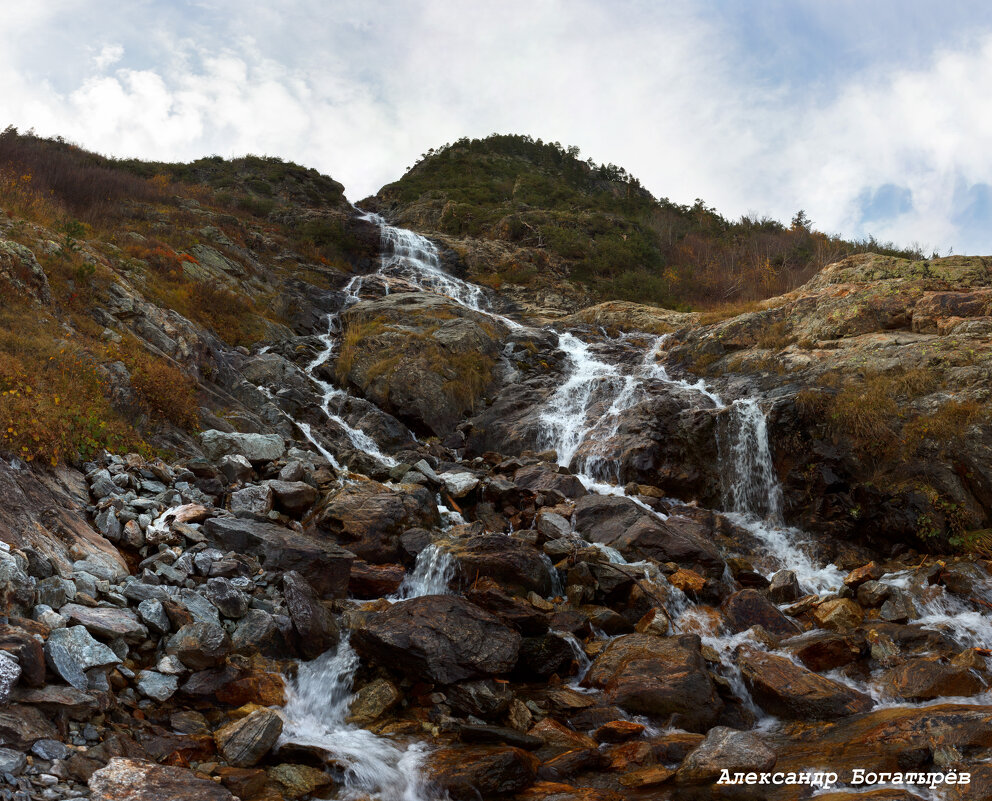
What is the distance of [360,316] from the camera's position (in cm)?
2206

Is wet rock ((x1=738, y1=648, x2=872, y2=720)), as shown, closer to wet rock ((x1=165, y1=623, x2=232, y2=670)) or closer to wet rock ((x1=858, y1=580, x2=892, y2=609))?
wet rock ((x1=858, y1=580, x2=892, y2=609))

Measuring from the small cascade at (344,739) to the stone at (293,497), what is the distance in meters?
3.12

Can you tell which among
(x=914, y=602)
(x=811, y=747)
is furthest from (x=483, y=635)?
(x=914, y=602)

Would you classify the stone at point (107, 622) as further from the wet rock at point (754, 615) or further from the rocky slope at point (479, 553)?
the wet rock at point (754, 615)

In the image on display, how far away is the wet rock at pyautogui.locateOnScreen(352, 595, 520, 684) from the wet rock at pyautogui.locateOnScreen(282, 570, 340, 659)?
32 cm

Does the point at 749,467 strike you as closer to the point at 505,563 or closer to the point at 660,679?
the point at 505,563

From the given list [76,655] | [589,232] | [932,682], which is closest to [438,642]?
[76,655]

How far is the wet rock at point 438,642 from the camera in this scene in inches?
248

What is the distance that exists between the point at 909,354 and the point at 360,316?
17.2 meters

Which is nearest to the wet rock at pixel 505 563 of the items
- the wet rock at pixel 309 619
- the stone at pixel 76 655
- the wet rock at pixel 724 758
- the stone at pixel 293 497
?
the wet rock at pixel 309 619

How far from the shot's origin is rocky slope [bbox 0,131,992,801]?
501cm

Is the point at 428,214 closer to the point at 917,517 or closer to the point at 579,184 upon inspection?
the point at 579,184

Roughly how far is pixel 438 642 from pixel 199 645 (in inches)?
94.6

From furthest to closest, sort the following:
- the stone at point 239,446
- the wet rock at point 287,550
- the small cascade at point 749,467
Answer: the small cascade at point 749,467 < the stone at point 239,446 < the wet rock at point 287,550
